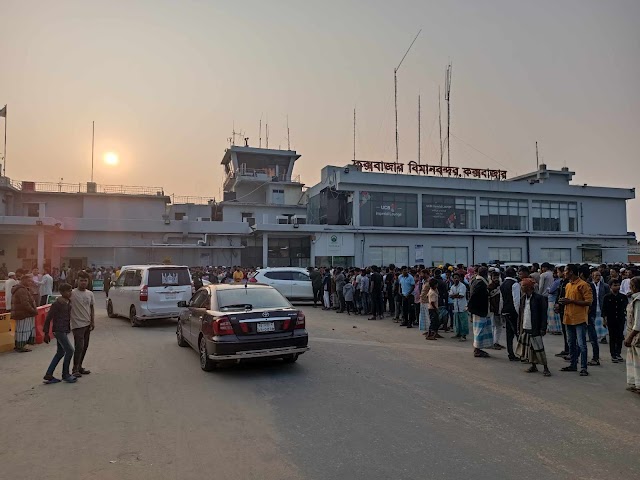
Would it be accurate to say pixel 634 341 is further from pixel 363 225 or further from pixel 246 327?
pixel 363 225

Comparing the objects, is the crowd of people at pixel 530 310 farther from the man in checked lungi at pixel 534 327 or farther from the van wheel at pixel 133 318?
the van wheel at pixel 133 318

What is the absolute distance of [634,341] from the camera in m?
6.95

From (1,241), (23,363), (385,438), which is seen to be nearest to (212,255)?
(1,241)

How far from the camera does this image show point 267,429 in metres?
5.45

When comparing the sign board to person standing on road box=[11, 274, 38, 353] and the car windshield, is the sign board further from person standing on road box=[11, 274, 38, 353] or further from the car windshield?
the car windshield

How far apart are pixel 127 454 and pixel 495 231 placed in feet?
134

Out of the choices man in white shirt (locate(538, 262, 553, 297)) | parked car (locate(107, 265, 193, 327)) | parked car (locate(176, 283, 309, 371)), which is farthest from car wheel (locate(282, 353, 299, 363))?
man in white shirt (locate(538, 262, 553, 297))

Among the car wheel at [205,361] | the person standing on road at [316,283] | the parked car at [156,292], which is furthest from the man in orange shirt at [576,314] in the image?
the person standing on road at [316,283]

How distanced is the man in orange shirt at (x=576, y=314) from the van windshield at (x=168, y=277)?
414 inches

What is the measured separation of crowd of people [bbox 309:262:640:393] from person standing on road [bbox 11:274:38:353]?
371 inches

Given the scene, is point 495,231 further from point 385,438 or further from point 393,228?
point 385,438

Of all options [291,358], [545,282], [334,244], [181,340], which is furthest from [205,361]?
[334,244]

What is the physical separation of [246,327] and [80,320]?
2957 mm

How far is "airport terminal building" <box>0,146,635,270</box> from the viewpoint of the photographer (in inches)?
1452
